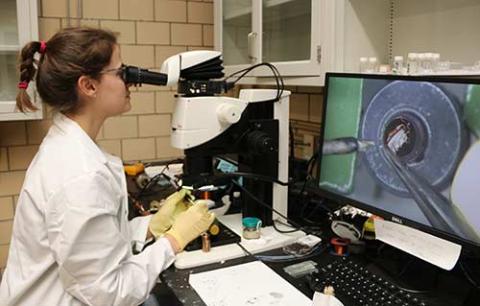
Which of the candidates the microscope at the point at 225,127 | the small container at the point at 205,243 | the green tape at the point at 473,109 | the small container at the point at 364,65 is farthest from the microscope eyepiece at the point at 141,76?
the green tape at the point at 473,109

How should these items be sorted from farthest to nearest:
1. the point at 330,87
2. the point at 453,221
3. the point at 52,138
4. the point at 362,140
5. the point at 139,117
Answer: the point at 139,117, the point at 330,87, the point at 362,140, the point at 52,138, the point at 453,221

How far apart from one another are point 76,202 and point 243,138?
1.98ft

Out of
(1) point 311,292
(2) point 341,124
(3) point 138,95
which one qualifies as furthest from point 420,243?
(3) point 138,95

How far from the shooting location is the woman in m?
0.93

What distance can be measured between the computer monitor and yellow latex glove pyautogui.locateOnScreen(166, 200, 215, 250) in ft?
1.19

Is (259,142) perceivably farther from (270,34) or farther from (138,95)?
(138,95)

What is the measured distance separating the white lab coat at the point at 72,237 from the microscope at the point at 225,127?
26cm

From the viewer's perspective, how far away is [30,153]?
2262 millimetres

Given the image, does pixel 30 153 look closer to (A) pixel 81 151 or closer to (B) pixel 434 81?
(A) pixel 81 151

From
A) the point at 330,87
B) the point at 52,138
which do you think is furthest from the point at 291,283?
the point at 52,138

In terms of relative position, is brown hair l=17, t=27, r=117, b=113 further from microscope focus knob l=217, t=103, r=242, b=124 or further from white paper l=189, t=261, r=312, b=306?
white paper l=189, t=261, r=312, b=306

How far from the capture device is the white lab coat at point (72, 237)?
92cm

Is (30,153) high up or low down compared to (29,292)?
up

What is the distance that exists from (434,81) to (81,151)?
817 millimetres
